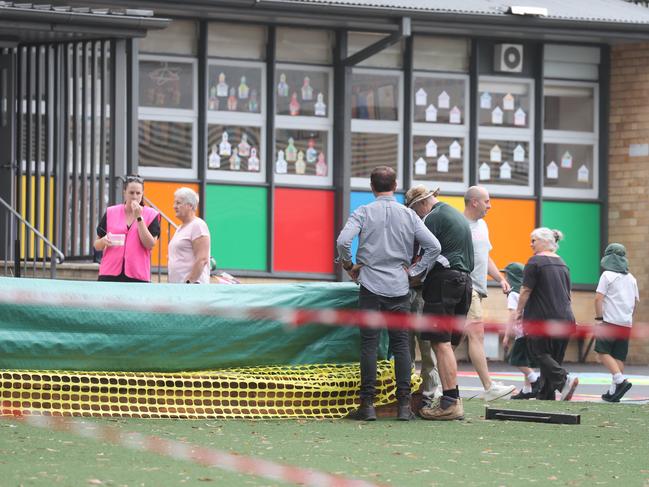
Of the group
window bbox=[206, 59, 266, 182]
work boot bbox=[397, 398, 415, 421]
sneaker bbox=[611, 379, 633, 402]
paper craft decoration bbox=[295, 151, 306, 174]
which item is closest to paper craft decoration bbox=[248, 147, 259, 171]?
window bbox=[206, 59, 266, 182]

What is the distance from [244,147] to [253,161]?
0.21 m

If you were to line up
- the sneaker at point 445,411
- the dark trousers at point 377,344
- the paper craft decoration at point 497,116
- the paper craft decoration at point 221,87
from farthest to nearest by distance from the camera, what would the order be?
the paper craft decoration at point 497,116 < the paper craft decoration at point 221,87 < the sneaker at point 445,411 < the dark trousers at point 377,344

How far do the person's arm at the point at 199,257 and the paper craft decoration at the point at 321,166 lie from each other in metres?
8.35

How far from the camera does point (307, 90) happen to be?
20.3 meters

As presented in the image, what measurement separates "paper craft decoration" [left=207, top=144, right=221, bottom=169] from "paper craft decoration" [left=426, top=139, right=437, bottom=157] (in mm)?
2910

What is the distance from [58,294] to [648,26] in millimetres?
12024

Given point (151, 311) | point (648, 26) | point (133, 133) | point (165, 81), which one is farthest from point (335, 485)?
point (648, 26)

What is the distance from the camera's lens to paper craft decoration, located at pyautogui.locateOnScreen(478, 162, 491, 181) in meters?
21.3

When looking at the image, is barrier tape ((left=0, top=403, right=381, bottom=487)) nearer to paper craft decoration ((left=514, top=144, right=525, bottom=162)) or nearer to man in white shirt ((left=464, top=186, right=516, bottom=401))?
man in white shirt ((left=464, top=186, right=516, bottom=401))

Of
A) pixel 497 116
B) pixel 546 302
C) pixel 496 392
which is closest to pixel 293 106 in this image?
pixel 497 116

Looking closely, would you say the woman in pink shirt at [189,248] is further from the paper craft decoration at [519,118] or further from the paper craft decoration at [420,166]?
the paper craft decoration at [519,118]

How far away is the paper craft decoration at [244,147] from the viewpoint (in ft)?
65.7

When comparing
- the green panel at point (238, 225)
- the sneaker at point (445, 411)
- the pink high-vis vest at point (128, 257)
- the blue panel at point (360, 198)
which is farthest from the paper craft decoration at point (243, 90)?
the sneaker at point (445, 411)

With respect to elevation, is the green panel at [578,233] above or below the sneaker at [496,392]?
above
